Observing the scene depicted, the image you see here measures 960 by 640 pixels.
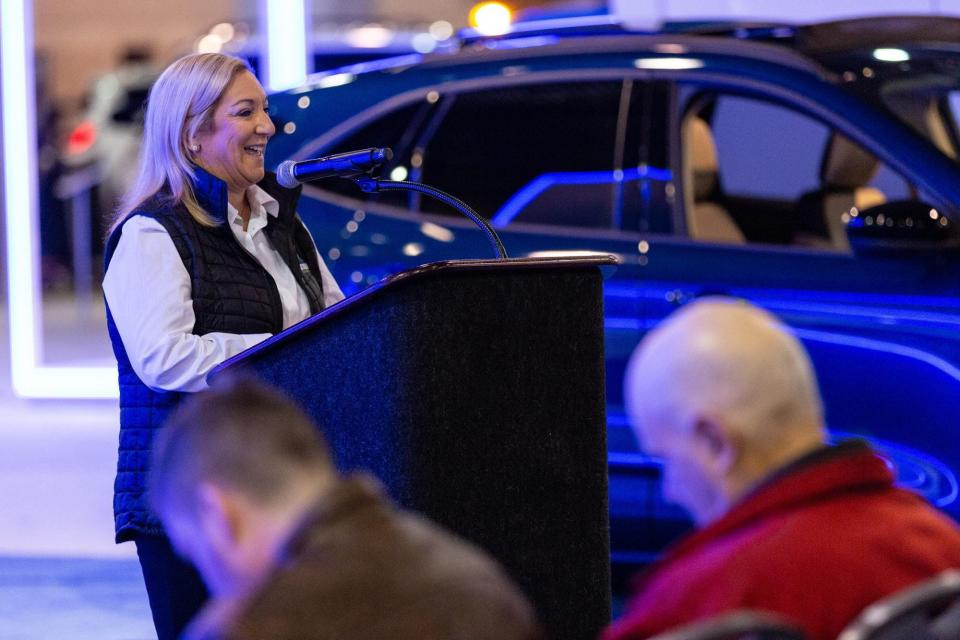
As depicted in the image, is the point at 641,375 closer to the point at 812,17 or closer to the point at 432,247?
the point at 432,247

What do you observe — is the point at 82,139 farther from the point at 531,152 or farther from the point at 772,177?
the point at 772,177

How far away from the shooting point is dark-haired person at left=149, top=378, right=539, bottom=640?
1654 millimetres

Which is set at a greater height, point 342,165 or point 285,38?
point 285,38

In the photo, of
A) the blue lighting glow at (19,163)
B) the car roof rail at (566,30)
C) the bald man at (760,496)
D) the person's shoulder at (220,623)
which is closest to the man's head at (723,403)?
the bald man at (760,496)

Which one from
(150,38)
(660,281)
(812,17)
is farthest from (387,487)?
(150,38)

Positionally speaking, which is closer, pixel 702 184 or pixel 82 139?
pixel 702 184

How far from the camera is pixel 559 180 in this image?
502 cm

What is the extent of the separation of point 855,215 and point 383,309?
243cm

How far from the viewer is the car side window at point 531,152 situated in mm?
4996

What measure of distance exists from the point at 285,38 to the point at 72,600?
3405mm

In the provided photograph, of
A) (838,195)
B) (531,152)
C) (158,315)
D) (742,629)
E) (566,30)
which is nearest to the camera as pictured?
(742,629)

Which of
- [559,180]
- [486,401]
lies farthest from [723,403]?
[559,180]

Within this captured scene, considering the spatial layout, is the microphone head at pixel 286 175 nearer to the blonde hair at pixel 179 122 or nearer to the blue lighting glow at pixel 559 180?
the blonde hair at pixel 179 122

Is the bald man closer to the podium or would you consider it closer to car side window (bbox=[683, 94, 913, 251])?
the podium
